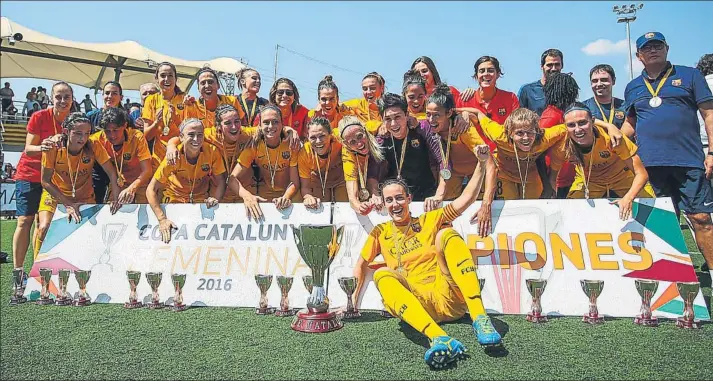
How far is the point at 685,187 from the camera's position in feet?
13.9

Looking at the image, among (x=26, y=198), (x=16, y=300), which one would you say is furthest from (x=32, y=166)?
(x=16, y=300)

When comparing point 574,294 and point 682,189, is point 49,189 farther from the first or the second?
point 682,189

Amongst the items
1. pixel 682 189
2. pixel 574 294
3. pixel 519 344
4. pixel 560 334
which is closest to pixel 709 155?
pixel 682 189

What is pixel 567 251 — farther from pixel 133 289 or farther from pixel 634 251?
pixel 133 289

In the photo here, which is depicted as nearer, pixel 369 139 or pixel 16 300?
pixel 369 139

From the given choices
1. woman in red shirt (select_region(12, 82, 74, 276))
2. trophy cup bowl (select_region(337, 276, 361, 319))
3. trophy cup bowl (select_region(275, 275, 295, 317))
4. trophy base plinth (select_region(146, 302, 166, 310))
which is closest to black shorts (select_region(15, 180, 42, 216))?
woman in red shirt (select_region(12, 82, 74, 276))

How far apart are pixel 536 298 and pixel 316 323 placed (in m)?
1.65

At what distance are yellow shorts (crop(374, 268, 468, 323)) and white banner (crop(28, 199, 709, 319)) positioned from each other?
0.58 metres

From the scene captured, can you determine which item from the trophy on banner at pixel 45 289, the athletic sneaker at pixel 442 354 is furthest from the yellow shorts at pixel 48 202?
the athletic sneaker at pixel 442 354

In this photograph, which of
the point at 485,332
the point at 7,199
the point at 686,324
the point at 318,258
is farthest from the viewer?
the point at 7,199

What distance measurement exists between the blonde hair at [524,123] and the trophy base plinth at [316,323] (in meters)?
2.35

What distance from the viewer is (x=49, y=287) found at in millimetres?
4656

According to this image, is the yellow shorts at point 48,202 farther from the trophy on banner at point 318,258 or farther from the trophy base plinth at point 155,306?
the trophy on banner at point 318,258

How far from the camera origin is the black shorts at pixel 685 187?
13.5ft
